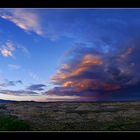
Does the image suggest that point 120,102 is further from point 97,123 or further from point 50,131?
point 50,131

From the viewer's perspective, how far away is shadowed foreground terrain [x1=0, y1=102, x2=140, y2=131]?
5523 mm

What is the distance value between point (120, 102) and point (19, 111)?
99cm

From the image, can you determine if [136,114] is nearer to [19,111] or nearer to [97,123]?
[97,123]

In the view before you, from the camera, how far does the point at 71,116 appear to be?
219 inches

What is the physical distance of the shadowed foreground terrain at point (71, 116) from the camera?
5.52m

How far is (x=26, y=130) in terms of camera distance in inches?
218
